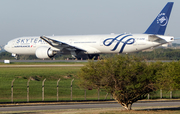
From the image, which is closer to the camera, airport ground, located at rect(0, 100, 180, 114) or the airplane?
airport ground, located at rect(0, 100, 180, 114)

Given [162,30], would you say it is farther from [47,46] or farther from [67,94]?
[67,94]

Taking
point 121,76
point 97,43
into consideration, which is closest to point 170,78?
point 121,76

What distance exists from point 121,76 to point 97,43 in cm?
3243

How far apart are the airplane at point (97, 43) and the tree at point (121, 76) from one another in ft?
89.3

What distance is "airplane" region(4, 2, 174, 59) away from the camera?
153 ft

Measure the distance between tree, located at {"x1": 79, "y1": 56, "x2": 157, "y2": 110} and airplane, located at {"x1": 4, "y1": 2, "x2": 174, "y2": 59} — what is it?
89.3ft

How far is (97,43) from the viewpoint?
49.8 meters

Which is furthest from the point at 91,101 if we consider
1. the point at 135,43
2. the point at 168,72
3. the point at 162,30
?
the point at 162,30

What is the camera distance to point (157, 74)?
703 inches

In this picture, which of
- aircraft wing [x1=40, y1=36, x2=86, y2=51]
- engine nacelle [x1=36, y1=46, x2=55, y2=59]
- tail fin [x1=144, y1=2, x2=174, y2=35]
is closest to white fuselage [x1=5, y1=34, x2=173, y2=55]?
aircraft wing [x1=40, y1=36, x2=86, y2=51]

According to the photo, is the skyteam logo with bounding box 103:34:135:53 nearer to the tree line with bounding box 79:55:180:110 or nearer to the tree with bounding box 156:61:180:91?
the tree line with bounding box 79:55:180:110

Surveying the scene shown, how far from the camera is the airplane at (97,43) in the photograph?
153 feet

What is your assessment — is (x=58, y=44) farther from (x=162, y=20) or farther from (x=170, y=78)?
(x=170, y=78)

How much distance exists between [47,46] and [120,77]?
37.1 m
